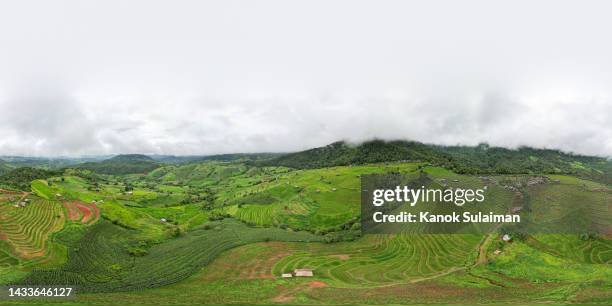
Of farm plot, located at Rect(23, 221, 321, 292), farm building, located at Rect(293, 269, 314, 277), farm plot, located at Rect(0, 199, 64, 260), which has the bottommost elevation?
farm building, located at Rect(293, 269, 314, 277)

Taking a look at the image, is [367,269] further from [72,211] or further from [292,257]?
[72,211]

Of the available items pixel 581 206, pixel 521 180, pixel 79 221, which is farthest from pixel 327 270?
pixel 521 180

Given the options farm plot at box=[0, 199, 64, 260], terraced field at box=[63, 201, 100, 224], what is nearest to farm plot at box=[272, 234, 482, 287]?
farm plot at box=[0, 199, 64, 260]

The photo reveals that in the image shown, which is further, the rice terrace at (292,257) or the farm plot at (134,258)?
the farm plot at (134,258)

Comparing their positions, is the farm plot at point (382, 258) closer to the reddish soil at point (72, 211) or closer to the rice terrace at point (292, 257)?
the rice terrace at point (292, 257)

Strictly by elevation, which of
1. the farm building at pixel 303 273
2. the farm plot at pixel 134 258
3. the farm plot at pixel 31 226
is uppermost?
the farm plot at pixel 31 226

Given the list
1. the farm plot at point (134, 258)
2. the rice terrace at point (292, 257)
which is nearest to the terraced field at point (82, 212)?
the rice terrace at point (292, 257)

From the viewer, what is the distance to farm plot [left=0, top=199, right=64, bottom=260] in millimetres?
62844

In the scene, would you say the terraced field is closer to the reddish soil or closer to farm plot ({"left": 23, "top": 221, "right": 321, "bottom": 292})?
the reddish soil

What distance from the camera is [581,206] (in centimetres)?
8894

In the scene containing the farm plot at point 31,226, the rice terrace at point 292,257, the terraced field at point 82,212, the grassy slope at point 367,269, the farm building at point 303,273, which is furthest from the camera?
the terraced field at point 82,212

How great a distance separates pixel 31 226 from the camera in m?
71.6

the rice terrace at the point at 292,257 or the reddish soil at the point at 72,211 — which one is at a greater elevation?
the reddish soil at the point at 72,211

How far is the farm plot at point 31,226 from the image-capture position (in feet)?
206
